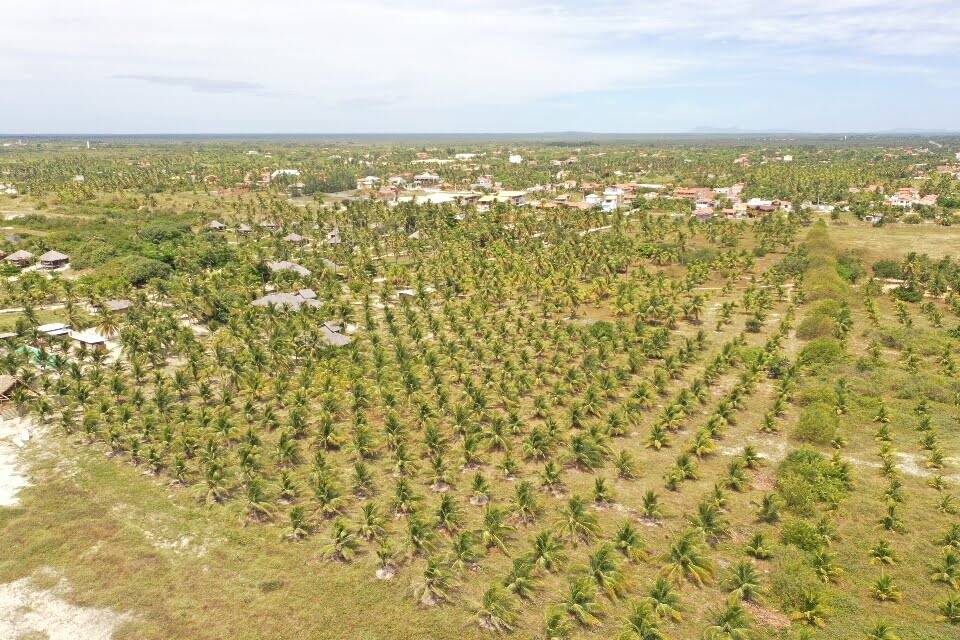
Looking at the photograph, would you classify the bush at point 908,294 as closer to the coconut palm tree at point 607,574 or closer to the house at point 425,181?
the coconut palm tree at point 607,574

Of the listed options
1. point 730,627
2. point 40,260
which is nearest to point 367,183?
point 40,260

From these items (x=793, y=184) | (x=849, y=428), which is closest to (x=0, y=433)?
(x=849, y=428)

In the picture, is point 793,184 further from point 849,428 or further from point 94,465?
point 94,465

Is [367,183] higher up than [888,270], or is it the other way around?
[367,183]

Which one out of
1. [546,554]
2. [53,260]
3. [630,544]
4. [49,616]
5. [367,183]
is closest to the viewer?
[49,616]

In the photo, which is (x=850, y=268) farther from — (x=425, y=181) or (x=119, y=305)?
(x=425, y=181)

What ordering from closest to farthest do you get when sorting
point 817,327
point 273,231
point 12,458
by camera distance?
1. point 12,458
2. point 817,327
3. point 273,231

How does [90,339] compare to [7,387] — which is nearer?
[7,387]

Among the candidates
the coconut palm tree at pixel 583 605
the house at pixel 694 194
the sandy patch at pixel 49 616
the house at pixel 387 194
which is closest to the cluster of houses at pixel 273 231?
the house at pixel 387 194
